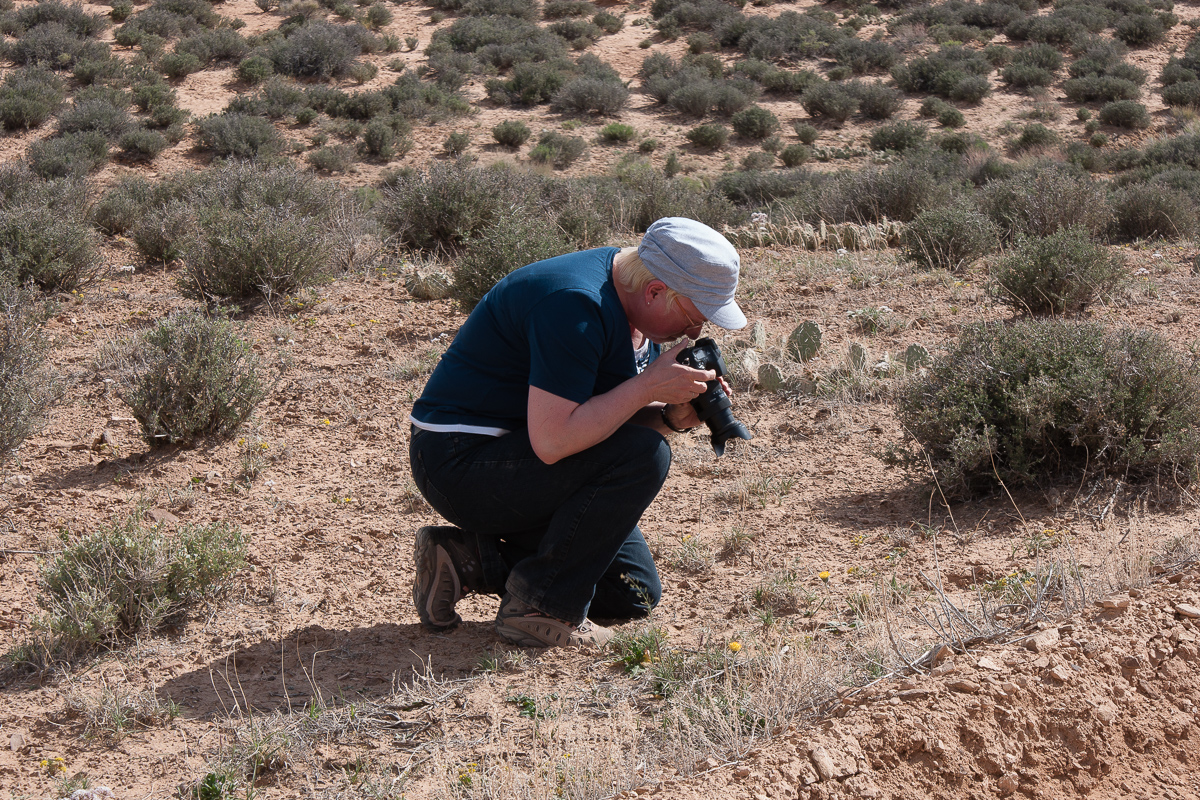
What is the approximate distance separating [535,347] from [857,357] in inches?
110

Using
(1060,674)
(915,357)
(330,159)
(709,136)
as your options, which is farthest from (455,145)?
(1060,674)

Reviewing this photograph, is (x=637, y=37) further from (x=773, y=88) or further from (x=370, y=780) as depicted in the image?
(x=370, y=780)

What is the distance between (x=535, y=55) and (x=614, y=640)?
21254 mm

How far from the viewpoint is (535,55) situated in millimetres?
22062

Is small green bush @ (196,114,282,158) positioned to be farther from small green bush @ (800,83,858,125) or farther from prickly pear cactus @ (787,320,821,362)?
prickly pear cactus @ (787,320,821,362)

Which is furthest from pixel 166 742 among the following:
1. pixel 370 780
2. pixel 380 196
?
pixel 380 196

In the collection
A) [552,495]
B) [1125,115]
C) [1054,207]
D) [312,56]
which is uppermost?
[552,495]

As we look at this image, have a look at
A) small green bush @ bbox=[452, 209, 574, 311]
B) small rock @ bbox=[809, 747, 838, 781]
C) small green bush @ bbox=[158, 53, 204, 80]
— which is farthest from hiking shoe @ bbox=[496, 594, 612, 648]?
small green bush @ bbox=[158, 53, 204, 80]

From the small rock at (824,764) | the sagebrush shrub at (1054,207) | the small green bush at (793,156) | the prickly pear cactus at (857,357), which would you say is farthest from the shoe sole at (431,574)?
the small green bush at (793,156)

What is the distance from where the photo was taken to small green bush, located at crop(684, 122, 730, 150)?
18.5 metres

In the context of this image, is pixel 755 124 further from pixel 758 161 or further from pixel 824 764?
pixel 824 764

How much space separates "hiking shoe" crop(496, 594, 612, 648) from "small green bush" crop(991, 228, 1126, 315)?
12.6 feet

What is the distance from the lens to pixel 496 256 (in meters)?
Answer: 5.58

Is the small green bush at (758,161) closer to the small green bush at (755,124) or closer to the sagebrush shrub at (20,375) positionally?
the small green bush at (755,124)
